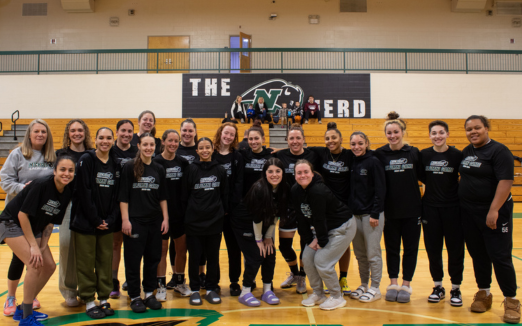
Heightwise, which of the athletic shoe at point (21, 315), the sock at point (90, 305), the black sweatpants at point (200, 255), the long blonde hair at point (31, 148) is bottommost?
the athletic shoe at point (21, 315)

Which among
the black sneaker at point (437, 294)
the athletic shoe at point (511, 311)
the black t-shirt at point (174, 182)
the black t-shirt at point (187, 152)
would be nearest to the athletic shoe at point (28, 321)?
the black t-shirt at point (174, 182)

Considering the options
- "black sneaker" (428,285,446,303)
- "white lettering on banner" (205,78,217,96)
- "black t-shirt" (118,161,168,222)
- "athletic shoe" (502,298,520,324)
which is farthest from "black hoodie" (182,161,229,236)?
"white lettering on banner" (205,78,217,96)

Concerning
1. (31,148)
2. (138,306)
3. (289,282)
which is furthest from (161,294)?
(31,148)

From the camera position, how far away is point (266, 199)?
3.59 m

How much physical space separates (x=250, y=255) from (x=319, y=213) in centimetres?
84

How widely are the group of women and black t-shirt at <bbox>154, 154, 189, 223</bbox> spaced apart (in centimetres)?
1

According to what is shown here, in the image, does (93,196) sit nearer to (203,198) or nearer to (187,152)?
(203,198)

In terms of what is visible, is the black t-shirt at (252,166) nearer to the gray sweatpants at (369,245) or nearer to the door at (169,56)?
the gray sweatpants at (369,245)

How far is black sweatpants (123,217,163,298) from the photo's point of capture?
133 inches

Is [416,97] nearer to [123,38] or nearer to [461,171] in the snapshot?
[461,171]

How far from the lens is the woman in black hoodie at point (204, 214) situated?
11.8ft

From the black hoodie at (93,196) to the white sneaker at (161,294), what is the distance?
2.63 feet

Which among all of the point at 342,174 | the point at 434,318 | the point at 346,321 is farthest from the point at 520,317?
the point at 342,174

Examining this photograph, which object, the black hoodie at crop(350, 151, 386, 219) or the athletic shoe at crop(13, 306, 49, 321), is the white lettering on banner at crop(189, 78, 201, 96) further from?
the athletic shoe at crop(13, 306, 49, 321)
